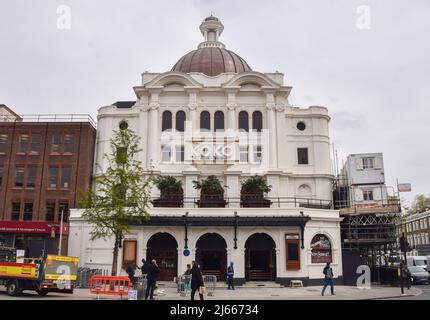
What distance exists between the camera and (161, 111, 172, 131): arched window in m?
42.0

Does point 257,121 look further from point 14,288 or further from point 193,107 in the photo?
point 14,288

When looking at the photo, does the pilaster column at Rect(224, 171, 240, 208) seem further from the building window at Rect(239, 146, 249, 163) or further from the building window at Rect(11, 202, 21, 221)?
the building window at Rect(11, 202, 21, 221)

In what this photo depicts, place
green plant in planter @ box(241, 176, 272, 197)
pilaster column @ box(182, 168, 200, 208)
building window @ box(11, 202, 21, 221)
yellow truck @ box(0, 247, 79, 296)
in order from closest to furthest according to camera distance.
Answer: yellow truck @ box(0, 247, 79, 296) → green plant in planter @ box(241, 176, 272, 197) → pilaster column @ box(182, 168, 200, 208) → building window @ box(11, 202, 21, 221)

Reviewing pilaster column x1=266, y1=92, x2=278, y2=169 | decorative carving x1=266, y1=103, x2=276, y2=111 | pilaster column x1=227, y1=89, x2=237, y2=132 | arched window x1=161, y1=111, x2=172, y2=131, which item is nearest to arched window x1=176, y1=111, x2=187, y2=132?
arched window x1=161, y1=111, x2=172, y2=131

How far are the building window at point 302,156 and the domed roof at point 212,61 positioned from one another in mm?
11549

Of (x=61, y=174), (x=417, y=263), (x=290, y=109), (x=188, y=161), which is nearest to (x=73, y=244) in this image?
(x=61, y=174)

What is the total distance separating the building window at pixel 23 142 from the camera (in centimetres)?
4133

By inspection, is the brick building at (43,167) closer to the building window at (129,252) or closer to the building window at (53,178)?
the building window at (53,178)

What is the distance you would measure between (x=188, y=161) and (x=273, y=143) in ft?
26.8

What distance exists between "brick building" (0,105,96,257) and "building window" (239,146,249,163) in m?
14.3

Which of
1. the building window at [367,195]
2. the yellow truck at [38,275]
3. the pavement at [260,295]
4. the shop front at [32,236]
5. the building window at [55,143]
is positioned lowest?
the pavement at [260,295]

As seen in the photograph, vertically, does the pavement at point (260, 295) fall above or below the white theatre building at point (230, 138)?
below

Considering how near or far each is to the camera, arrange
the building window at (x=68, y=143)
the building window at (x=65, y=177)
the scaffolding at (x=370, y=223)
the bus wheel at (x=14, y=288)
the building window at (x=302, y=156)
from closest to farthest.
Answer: the bus wheel at (x=14, y=288) < the scaffolding at (x=370, y=223) < the building window at (x=65, y=177) < the building window at (x=68, y=143) < the building window at (x=302, y=156)

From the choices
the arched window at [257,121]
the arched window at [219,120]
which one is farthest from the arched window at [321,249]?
the arched window at [219,120]
